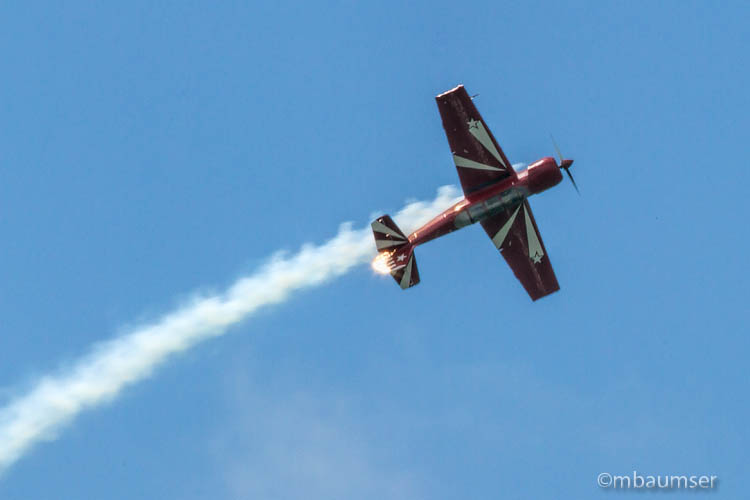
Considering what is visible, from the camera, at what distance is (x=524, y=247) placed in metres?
40.2

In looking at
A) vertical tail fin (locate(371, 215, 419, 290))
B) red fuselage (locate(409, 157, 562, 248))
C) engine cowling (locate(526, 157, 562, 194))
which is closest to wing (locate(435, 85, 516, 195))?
red fuselage (locate(409, 157, 562, 248))

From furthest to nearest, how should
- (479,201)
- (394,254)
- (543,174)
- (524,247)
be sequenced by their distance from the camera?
(524,247) < (394,254) < (479,201) < (543,174)

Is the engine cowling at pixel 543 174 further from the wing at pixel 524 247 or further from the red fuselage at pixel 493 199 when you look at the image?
the wing at pixel 524 247

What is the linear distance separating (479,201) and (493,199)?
1.87ft

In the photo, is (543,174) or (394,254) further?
(394,254)

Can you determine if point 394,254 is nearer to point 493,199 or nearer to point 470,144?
point 493,199

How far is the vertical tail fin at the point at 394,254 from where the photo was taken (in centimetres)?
3866

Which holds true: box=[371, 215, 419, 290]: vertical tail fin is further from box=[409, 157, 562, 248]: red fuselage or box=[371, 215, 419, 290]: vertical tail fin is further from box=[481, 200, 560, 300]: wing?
box=[481, 200, 560, 300]: wing

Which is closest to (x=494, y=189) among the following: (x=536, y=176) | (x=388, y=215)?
(x=536, y=176)

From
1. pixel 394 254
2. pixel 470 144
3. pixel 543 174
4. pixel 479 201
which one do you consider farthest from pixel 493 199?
pixel 394 254

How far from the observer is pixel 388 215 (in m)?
38.5

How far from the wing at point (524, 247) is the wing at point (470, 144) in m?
1.87

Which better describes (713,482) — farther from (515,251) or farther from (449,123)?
(449,123)

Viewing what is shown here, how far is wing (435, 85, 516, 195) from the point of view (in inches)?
1465
